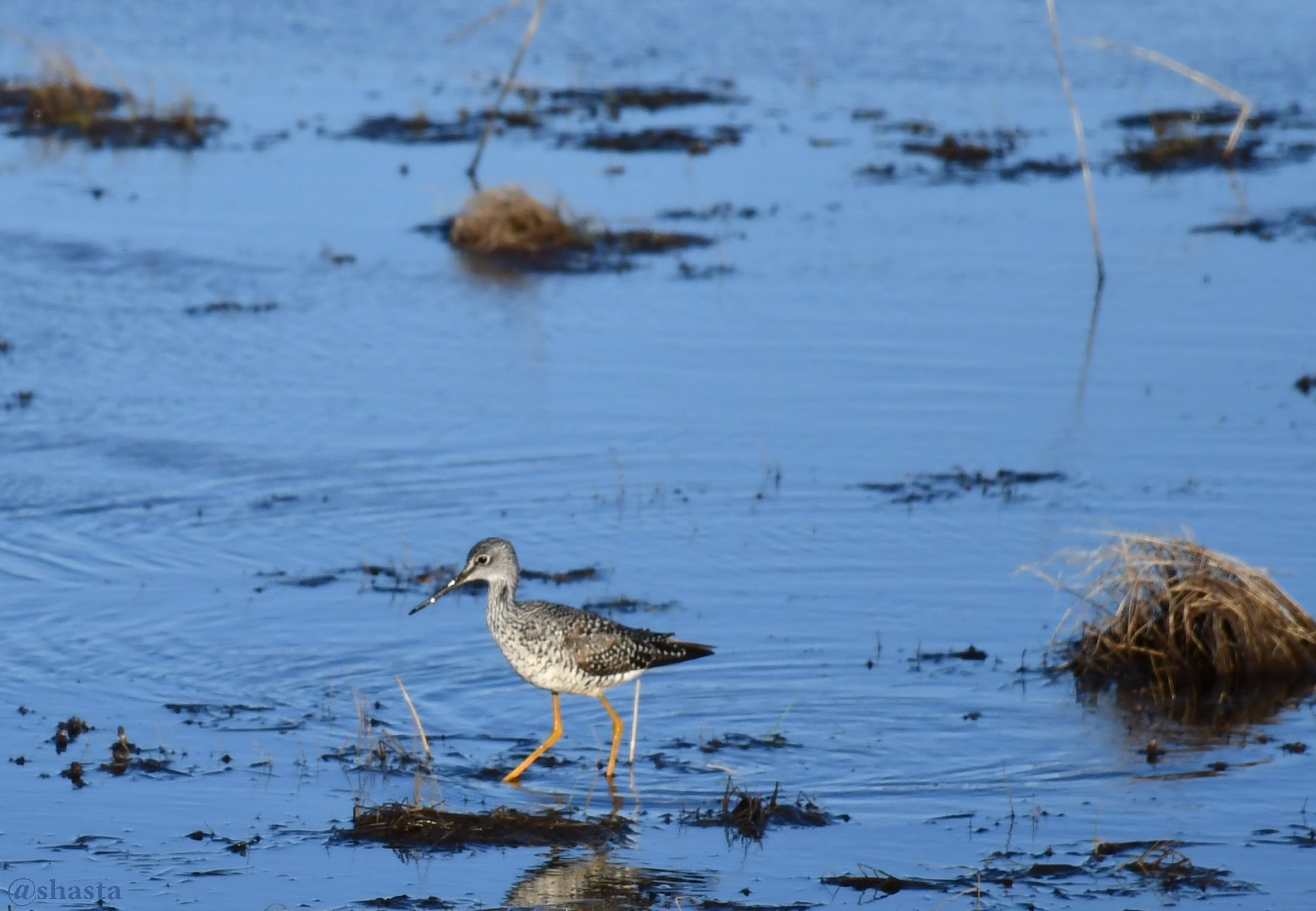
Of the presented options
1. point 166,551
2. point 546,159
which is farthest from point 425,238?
point 166,551

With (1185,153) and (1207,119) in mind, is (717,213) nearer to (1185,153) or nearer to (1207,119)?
(1185,153)

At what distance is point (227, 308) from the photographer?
17188 millimetres

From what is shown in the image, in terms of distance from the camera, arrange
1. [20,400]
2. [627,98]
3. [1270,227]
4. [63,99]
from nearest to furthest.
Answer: [20,400] < [1270,227] < [63,99] < [627,98]

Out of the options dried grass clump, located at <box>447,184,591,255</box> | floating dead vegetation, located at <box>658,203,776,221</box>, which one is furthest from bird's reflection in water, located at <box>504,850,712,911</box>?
floating dead vegetation, located at <box>658,203,776,221</box>

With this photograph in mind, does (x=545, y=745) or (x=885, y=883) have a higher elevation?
(x=545, y=745)

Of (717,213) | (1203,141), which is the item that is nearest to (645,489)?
(717,213)

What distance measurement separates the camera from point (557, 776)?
861cm

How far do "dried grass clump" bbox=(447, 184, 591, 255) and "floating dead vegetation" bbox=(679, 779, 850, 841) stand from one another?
12203mm

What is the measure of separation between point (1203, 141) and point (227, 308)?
1380 centimetres

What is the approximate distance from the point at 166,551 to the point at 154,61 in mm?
20789

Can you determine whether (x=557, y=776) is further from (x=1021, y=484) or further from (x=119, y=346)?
(x=119, y=346)

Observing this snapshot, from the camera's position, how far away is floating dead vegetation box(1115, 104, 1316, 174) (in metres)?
24.0

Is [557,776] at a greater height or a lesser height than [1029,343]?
lesser

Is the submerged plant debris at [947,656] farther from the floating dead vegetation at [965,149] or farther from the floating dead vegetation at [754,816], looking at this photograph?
the floating dead vegetation at [965,149]
